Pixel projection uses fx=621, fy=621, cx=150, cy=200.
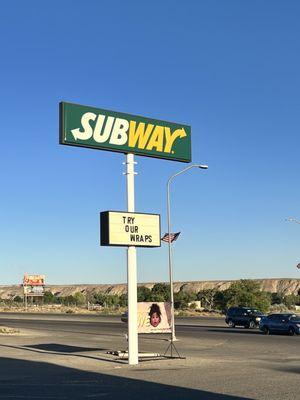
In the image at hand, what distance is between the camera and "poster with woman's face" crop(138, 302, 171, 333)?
20.8m

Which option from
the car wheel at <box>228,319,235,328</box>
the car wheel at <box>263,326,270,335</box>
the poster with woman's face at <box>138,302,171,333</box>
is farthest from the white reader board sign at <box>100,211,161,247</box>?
the car wheel at <box>228,319,235,328</box>

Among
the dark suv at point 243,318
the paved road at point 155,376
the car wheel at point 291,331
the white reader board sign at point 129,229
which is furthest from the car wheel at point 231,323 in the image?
the white reader board sign at point 129,229

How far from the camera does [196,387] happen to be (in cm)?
1327

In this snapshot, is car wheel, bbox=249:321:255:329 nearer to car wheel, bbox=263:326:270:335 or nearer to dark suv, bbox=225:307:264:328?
dark suv, bbox=225:307:264:328

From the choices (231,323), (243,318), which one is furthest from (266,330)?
(231,323)

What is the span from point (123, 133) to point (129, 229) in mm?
3138

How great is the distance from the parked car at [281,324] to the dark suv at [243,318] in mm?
7807

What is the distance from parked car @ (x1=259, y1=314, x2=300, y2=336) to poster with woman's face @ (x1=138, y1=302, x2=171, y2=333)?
63.1 feet

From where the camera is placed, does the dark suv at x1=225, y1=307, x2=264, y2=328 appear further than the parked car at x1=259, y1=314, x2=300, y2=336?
Yes

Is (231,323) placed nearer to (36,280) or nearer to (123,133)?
(123,133)

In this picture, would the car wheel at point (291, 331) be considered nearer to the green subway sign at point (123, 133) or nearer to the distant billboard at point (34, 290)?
the green subway sign at point (123, 133)

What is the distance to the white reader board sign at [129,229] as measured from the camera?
62.6 ft

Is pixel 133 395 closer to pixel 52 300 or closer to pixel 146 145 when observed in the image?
pixel 146 145

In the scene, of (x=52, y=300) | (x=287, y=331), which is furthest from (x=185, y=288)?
(x=287, y=331)
